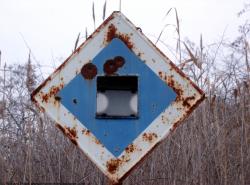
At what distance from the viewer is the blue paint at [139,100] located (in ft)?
4.55

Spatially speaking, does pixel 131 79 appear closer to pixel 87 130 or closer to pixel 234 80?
pixel 87 130

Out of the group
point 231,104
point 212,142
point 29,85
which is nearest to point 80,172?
point 29,85

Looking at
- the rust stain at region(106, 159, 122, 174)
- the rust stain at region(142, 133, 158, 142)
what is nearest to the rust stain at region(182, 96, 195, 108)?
the rust stain at region(142, 133, 158, 142)

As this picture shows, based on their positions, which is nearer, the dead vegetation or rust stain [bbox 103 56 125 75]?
rust stain [bbox 103 56 125 75]

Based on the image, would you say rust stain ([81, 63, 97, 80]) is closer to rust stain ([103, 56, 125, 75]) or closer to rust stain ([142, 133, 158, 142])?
rust stain ([103, 56, 125, 75])

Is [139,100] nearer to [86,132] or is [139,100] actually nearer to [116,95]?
[116,95]

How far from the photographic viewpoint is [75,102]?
1434 mm

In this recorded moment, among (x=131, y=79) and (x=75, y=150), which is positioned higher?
(x=131, y=79)

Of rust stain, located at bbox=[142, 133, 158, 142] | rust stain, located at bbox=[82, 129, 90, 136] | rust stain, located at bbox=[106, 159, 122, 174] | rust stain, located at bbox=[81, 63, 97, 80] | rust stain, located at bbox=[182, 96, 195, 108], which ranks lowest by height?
rust stain, located at bbox=[106, 159, 122, 174]

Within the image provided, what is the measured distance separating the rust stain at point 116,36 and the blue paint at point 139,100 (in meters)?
0.01

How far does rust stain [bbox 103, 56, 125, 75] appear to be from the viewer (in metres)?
1.45

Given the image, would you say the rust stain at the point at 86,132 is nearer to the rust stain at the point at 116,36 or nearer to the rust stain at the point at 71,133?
the rust stain at the point at 71,133

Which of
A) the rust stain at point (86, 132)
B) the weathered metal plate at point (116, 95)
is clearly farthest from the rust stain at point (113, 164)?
the rust stain at point (86, 132)

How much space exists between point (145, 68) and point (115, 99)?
13 cm
